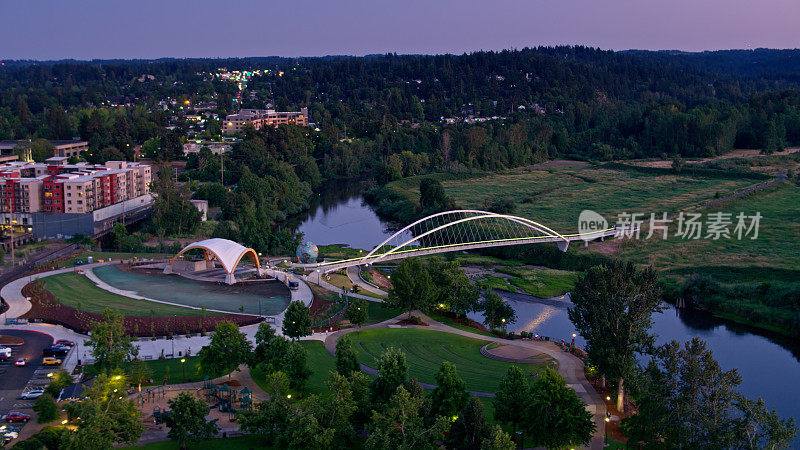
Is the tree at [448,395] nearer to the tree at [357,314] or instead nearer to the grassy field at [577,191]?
the tree at [357,314]

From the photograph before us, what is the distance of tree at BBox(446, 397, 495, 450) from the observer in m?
22.4

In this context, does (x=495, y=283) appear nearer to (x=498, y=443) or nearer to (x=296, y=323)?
(x=296, y=323)

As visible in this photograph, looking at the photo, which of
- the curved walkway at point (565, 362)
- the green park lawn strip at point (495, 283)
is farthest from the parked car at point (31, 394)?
the green park lawn strip at point (495, 283)

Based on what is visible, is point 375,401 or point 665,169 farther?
point 665,169

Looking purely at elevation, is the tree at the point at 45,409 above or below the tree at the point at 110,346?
below

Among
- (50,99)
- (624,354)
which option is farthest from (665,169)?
(50,99)

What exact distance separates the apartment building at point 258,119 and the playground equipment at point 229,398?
83521 millimetres

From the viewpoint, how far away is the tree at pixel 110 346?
27812 mm

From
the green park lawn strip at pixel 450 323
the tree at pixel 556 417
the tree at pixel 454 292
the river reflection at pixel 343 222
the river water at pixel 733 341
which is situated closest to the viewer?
the tree at pixel 556 417

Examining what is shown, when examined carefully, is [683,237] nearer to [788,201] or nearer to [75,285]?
[788,201]

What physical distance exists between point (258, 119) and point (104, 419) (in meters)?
95.6

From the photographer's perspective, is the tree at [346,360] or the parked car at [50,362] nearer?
the tree at [346,360]

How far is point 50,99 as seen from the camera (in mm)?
126750

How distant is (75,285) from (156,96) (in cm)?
11860
